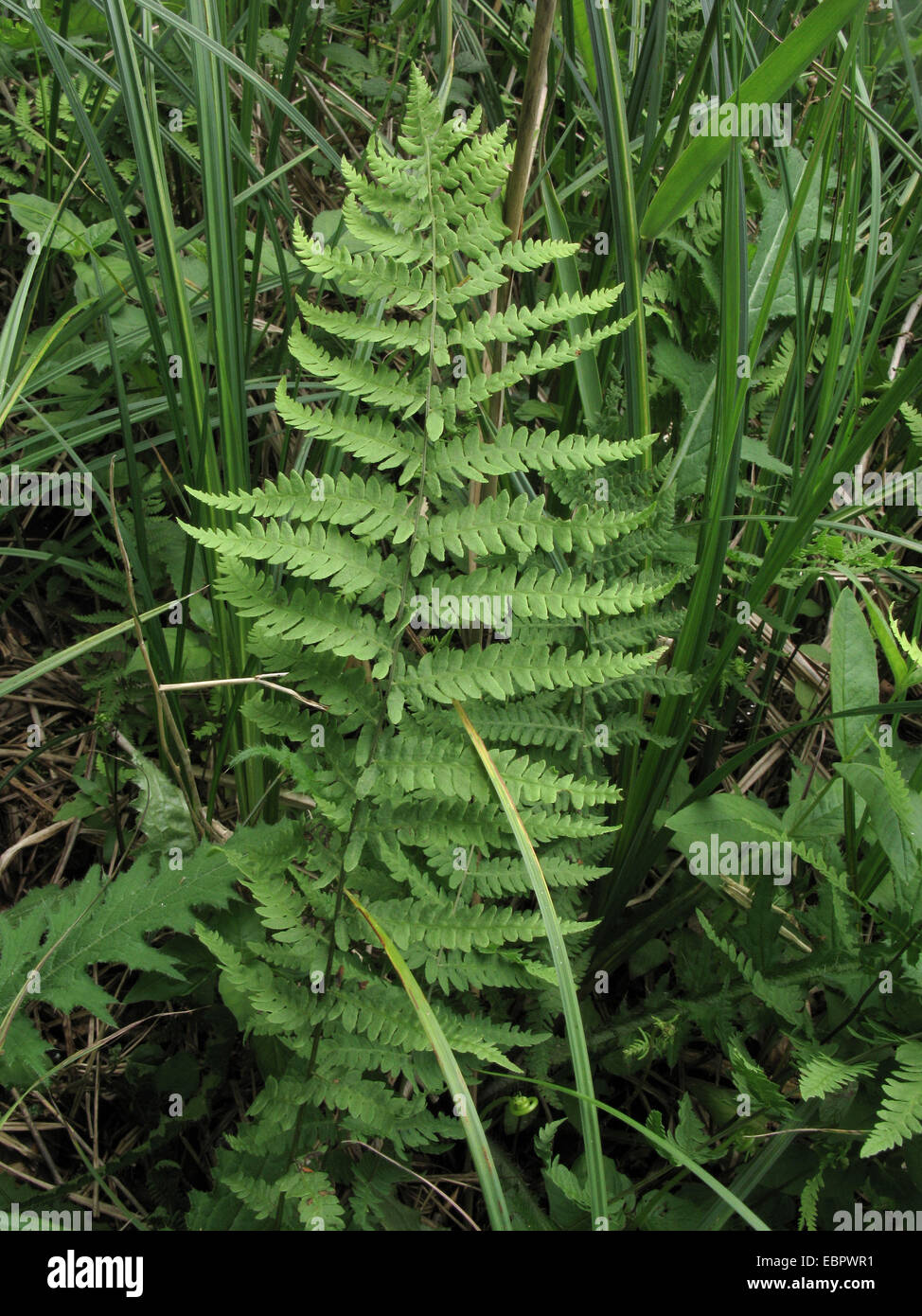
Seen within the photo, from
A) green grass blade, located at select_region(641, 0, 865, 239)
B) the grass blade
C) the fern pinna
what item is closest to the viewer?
the grass blade

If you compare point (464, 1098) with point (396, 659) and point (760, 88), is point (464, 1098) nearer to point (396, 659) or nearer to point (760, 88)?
point (396, 659)

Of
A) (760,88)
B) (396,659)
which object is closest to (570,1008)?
(396,659)

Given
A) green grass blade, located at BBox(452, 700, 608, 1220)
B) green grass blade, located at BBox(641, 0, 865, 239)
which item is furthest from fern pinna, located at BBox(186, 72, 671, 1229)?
green grass blade, located at BBox(641, 0, 865, 239)

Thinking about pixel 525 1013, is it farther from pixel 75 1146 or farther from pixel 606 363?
pixel 606 363

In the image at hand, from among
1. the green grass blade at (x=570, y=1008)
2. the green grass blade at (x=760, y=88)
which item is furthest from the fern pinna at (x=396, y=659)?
the green grass blade at (x=760, y=88)

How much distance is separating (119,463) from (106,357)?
260 mm

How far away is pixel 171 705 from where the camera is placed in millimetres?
1704

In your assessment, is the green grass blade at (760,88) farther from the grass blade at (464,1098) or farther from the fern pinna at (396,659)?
the grass blade at (464,1098)

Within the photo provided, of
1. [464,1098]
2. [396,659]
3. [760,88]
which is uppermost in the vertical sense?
[760,88]

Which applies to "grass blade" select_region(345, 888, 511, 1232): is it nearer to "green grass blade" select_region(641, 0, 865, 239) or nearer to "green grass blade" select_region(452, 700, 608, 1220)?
"green grass blade" select_region(452, 700, 608, 1220)

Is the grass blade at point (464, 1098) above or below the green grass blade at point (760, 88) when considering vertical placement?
below

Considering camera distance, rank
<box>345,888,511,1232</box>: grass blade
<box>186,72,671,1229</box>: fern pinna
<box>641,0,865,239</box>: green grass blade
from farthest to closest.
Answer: <box>641,0,865,239</box>: green grass blade, <box>186,72,671,1229</box>: fern pinna, <box>345,888,511,1232</box>: grass blade
